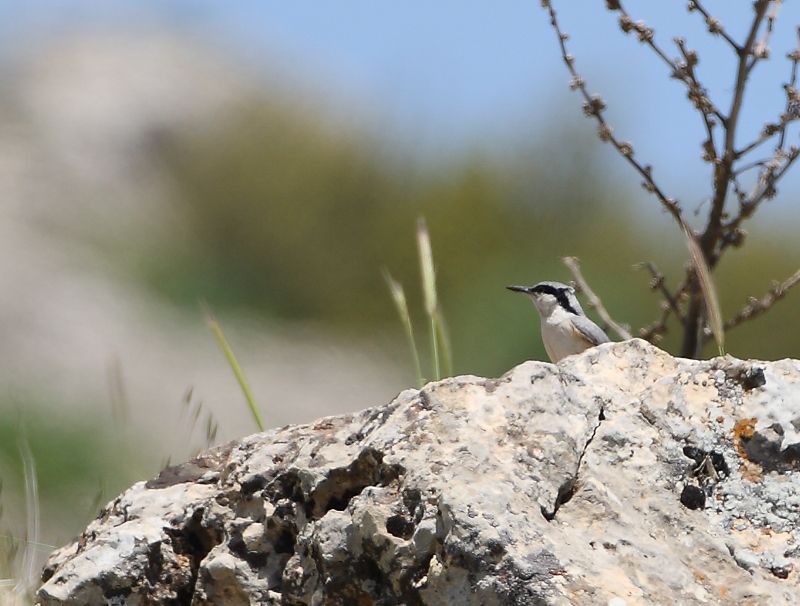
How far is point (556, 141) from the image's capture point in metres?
12.6

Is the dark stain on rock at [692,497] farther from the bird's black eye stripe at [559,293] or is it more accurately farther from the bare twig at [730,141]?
the bird's black eye stripe at [559,293]

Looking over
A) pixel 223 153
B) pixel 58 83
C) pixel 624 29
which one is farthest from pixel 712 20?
pixel 58 83

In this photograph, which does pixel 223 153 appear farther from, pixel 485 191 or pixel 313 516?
pixel 313 516

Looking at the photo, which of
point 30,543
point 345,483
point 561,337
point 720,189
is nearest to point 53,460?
point 561,337

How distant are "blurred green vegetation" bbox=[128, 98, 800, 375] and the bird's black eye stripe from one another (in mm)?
3430

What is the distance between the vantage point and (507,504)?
258 centimetres

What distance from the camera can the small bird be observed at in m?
5.99

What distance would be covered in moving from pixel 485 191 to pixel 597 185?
1854 mm

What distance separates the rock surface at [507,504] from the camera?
8.39 ft

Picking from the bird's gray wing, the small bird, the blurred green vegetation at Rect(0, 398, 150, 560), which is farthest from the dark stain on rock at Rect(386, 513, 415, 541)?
the bird's gray wing

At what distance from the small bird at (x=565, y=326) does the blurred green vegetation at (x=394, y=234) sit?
144 inches

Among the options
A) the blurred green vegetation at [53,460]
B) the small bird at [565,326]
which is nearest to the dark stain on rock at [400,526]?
the blurred green vegetation at [53,460]

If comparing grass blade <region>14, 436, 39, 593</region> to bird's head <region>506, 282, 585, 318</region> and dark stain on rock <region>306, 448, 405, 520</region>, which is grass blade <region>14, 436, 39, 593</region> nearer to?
dark stain on rock <region>306, 448, 405, 520</region>

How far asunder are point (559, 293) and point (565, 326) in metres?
0.38
